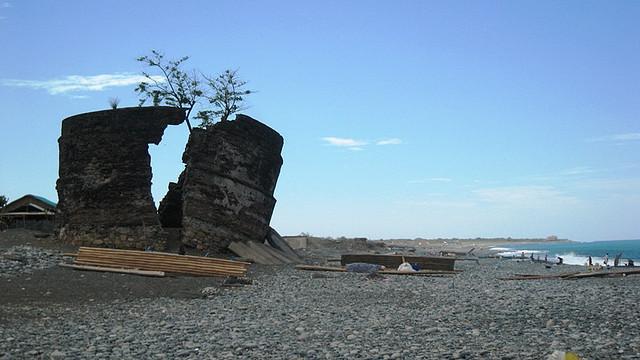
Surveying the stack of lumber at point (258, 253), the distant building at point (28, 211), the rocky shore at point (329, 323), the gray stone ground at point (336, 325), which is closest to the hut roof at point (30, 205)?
the distant building at point (28, 211)

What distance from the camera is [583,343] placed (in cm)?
678

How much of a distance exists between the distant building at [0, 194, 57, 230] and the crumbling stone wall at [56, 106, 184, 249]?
13336 mm

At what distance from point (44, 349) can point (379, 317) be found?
14.8 ft

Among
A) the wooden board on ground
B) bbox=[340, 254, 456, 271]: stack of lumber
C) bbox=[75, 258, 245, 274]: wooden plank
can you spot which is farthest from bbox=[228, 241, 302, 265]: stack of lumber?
bbox=[75, 258, 245, 274]: wooden plank

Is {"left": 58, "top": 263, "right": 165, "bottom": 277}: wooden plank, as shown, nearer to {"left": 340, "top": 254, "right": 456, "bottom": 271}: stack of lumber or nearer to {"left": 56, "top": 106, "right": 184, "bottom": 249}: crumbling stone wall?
{"left": 56, "top": 106, "right": 184, "bottom": 249}: crumbling stone wall

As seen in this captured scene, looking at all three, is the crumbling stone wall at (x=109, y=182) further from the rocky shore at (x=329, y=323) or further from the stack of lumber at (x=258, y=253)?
the rocky shore at (x=329, y=323)

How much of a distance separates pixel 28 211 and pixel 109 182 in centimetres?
1662

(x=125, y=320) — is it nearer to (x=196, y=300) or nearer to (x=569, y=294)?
(x=196, y=300)

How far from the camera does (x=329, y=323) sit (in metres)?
8.59

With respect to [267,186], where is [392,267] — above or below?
Answer: below

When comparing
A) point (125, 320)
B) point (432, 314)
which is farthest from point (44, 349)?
point (432, 314)

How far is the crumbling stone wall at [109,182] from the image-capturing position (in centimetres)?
1828

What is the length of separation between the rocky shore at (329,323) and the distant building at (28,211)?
19.9 m

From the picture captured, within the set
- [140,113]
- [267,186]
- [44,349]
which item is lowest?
[44,349]
